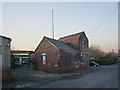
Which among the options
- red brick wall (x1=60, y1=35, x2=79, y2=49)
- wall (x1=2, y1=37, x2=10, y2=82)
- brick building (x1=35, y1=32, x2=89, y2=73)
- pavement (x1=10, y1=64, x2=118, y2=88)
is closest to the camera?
pavement (x1=10, y1=64, x2=118, y2=88)

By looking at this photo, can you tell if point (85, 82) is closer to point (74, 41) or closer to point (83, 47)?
point (74, 41)

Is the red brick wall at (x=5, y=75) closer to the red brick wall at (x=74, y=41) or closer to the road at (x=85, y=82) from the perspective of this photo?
the road at (x=85, y=82)

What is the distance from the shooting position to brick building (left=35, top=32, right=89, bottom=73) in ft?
67.2

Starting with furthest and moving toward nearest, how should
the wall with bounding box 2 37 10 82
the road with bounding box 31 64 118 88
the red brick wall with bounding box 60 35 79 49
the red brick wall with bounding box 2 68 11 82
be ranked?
the red brick wall with bounding box 60 35 79 49 < the wall with bounding box 2 37 10 82 < the red brick wall with bounding box 2 68 11 82 < the road with bounding box 31 64 118 88

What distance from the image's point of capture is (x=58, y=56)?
20250 millimetres

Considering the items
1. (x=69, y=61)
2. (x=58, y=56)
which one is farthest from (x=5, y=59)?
(x=69, y=61)

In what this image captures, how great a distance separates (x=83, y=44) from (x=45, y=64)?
11.1 meters

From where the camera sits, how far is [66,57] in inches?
852

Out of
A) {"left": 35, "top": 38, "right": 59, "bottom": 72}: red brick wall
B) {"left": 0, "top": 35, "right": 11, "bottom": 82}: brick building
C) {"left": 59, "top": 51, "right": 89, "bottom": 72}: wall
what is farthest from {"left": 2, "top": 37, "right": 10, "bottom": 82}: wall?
{"left": 59, "top": 51, "right": 89, "bottom": 72}: wall

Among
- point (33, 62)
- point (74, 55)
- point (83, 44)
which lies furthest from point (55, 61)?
point (83, 44)

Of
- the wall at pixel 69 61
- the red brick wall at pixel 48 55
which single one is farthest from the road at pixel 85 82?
the red brick wall at pixel 48 55

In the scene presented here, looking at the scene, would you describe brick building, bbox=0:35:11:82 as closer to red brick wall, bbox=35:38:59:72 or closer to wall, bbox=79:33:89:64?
red brick wall, bbox=35:38:59:72

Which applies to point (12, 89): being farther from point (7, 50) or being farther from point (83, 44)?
point (83, 44)

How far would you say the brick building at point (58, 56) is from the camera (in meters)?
20.5
